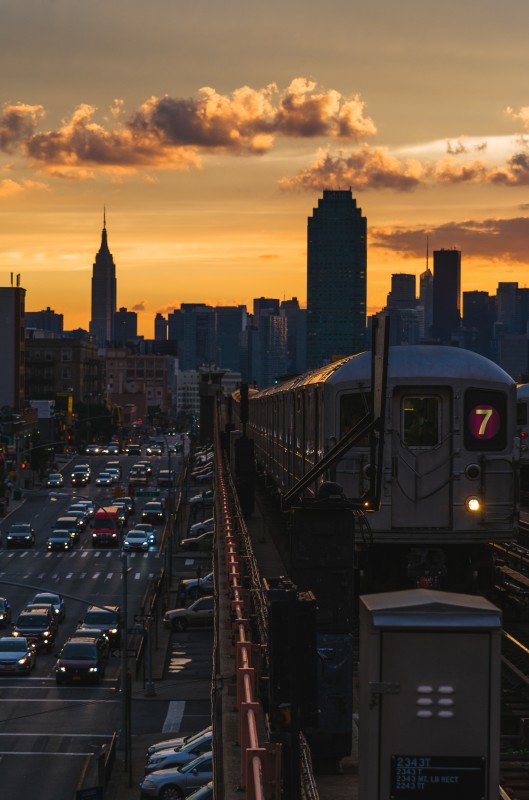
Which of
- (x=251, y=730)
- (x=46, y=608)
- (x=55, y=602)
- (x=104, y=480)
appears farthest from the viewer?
(x=104, y=480)

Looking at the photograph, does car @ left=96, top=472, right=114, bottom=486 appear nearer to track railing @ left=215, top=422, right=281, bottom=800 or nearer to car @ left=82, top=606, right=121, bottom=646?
car @ left=82, top=606, right=121, bottom=646

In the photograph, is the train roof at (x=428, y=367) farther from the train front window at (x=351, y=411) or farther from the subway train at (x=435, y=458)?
the train front window at (x=351, y=411)

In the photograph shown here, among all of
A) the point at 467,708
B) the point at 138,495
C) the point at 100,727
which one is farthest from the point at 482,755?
the point at 138,495

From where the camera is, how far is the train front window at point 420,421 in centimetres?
1894

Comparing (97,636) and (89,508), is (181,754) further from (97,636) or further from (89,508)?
(89,508)

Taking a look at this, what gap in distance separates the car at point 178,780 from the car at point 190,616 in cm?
2493

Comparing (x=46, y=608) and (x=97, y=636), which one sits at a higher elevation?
(x=46, y=608)

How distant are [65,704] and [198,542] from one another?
34.7m

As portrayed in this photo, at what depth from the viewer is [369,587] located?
64.7 ft

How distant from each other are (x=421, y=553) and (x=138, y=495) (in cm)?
8833

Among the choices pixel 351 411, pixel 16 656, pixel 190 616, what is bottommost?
pixel 16 656

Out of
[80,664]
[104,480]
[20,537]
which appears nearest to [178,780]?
[80,664]

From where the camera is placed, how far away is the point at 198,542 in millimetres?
77688

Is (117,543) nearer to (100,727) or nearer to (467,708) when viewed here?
(100,727)
